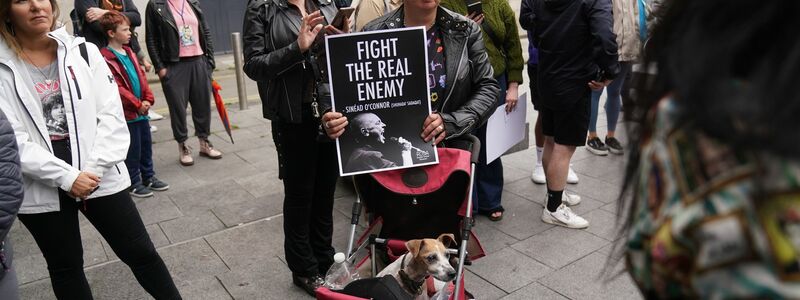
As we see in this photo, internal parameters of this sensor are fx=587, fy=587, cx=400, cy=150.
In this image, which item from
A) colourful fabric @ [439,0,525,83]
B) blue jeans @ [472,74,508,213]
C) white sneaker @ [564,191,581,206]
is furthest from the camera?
white sneaker @ [564,191,581,206]

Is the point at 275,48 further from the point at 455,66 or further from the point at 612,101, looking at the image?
the point at 612,101

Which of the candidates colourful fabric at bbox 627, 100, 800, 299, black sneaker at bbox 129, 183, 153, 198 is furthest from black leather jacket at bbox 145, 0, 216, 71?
colourful fabric at bbox 627, 100, 800, 299

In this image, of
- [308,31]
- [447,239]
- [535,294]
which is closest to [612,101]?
[535,294]

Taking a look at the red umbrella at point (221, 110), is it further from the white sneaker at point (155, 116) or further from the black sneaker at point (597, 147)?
the black sneaker at point (597, 147)

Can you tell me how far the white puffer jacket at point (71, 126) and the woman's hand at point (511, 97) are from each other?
8.19ft

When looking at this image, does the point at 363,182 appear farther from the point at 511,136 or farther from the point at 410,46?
the point at 511,136

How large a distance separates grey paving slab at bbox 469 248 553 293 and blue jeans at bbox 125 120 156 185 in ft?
9.81

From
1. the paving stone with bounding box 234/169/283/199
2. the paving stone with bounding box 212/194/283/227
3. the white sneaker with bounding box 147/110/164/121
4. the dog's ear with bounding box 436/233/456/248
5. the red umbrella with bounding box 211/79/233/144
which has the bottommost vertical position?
the white sneaker with bounding box 147/110/164/121

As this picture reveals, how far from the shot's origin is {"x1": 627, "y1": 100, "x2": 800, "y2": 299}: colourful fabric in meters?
0.81

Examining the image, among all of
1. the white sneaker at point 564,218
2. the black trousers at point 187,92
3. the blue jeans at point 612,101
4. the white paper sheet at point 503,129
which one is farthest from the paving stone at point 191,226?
the blue jeans at point 612,101

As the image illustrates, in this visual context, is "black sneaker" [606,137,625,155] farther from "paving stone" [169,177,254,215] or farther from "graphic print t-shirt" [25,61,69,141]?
"graphic print t-shirt" [25,61,69,141]

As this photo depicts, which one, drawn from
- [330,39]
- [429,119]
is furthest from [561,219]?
[330,39]

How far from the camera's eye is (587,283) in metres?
3.51

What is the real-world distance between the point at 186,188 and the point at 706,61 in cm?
506
